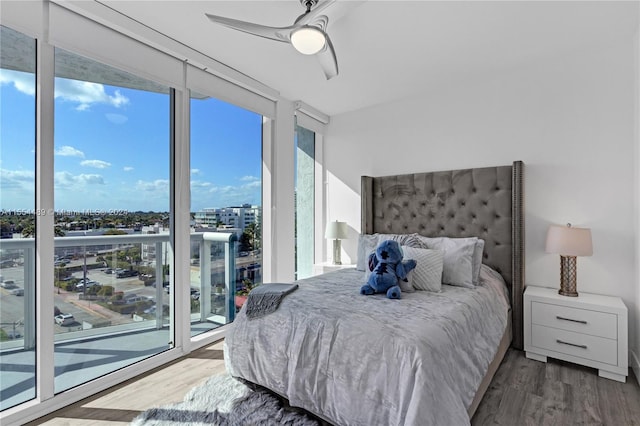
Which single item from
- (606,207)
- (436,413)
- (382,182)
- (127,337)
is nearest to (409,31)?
(382,182)

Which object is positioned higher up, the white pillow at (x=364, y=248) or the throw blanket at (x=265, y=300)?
the white pillow at (x=364, y=248)

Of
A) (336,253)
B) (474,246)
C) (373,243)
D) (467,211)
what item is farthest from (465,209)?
(336,253)

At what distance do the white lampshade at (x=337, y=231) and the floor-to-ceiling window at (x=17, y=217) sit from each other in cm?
275

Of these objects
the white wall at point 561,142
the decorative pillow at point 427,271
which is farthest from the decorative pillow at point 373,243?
the white wall at point 561,142

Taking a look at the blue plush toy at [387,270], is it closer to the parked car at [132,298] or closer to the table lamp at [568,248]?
the table lamp at [568,248]

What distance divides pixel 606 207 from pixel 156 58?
153 inches

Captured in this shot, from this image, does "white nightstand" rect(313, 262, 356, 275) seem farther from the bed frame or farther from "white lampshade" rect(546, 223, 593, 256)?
"white lampshade" rect(546, 223, 593, 256)

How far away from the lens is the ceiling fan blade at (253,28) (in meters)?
1.76

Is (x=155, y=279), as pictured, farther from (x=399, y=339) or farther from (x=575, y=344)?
(x=575, y=344)

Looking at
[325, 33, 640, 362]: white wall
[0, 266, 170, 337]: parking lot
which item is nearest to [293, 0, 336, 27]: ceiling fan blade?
[325, 33, 640, 362]: white wall

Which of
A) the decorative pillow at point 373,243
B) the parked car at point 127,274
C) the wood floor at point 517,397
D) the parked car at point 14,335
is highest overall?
the decorative pillow at point 373,243

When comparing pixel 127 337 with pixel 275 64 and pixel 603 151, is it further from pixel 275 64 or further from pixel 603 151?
pixel 603 151

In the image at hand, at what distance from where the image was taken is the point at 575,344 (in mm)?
2324

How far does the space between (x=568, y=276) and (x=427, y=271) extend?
125 centimetres
